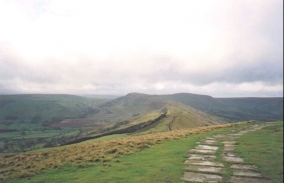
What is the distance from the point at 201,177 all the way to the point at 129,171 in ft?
15.0

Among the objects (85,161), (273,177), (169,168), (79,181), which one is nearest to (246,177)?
(273,177)

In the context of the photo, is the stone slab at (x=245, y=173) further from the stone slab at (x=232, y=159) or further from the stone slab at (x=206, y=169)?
the stone slab at (x=232, y=159)

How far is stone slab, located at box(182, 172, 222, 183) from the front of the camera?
11.0 metres

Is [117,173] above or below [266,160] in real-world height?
below

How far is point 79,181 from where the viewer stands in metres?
12.9

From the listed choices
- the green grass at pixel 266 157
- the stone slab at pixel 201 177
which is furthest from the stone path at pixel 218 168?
the green grass at pixel 266 157

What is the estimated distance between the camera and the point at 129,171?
1406 centimetres

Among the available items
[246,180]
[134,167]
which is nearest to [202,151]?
[134,167]

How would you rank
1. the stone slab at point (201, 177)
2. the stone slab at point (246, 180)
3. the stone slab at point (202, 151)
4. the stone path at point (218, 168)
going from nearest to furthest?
the stone slab at point (246, 180), the stone slab at point (201, 177), the stone path at point (218, 168), the stone slab at point (202, 151)

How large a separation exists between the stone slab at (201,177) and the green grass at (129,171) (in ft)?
1.36

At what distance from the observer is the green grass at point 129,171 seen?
1237 centimetres

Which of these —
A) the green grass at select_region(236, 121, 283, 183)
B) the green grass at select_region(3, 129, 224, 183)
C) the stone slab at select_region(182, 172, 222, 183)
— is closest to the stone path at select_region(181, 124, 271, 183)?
the stone slab at select_region(182, 172, 222, 183)

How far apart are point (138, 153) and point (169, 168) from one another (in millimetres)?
6677

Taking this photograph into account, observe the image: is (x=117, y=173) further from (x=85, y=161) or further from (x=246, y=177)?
(x=246, y=177)
